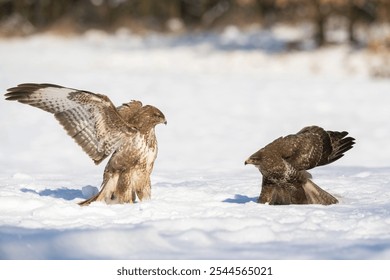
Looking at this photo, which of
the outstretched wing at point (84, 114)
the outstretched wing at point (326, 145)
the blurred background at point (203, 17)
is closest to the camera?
the outstretched wing at point (84, 114)

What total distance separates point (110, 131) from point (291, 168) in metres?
1.31

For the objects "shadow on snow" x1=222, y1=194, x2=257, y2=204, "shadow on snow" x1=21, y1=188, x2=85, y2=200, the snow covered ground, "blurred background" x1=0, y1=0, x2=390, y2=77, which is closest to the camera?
the snow covered ground

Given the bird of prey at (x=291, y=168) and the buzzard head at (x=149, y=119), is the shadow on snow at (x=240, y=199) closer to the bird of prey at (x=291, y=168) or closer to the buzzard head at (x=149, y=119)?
the bird of prey at (x=291, y=168)

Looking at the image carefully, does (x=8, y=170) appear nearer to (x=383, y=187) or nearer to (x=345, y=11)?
(x=383, y=187)

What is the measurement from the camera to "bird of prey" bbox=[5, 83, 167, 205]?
5871 mm

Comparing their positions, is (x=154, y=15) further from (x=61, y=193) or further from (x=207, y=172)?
(x=61, y=193)

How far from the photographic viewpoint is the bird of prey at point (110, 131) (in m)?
5.87

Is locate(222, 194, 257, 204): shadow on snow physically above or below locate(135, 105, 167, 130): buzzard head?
below

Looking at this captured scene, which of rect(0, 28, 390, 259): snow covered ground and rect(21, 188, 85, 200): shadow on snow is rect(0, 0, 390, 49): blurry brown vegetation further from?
rect(21, 188, 85, 200): shadow on snow

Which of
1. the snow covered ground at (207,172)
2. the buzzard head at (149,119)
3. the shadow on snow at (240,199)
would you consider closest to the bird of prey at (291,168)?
the snow covered ground at (207,172)

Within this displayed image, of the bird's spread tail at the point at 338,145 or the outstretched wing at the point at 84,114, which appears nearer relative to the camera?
the outstretched wing at the point at 84,114

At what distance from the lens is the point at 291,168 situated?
5.98 m

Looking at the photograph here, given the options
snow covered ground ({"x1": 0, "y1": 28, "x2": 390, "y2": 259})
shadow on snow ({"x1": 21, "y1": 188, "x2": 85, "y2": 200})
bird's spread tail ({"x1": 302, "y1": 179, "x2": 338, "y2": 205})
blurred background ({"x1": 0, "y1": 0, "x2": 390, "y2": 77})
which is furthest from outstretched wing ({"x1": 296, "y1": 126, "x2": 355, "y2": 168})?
blurred background ({"x1": 0, "y1": 0, "x2": 390, "y2": 77})

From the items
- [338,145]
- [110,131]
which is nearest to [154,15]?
[338,145]
